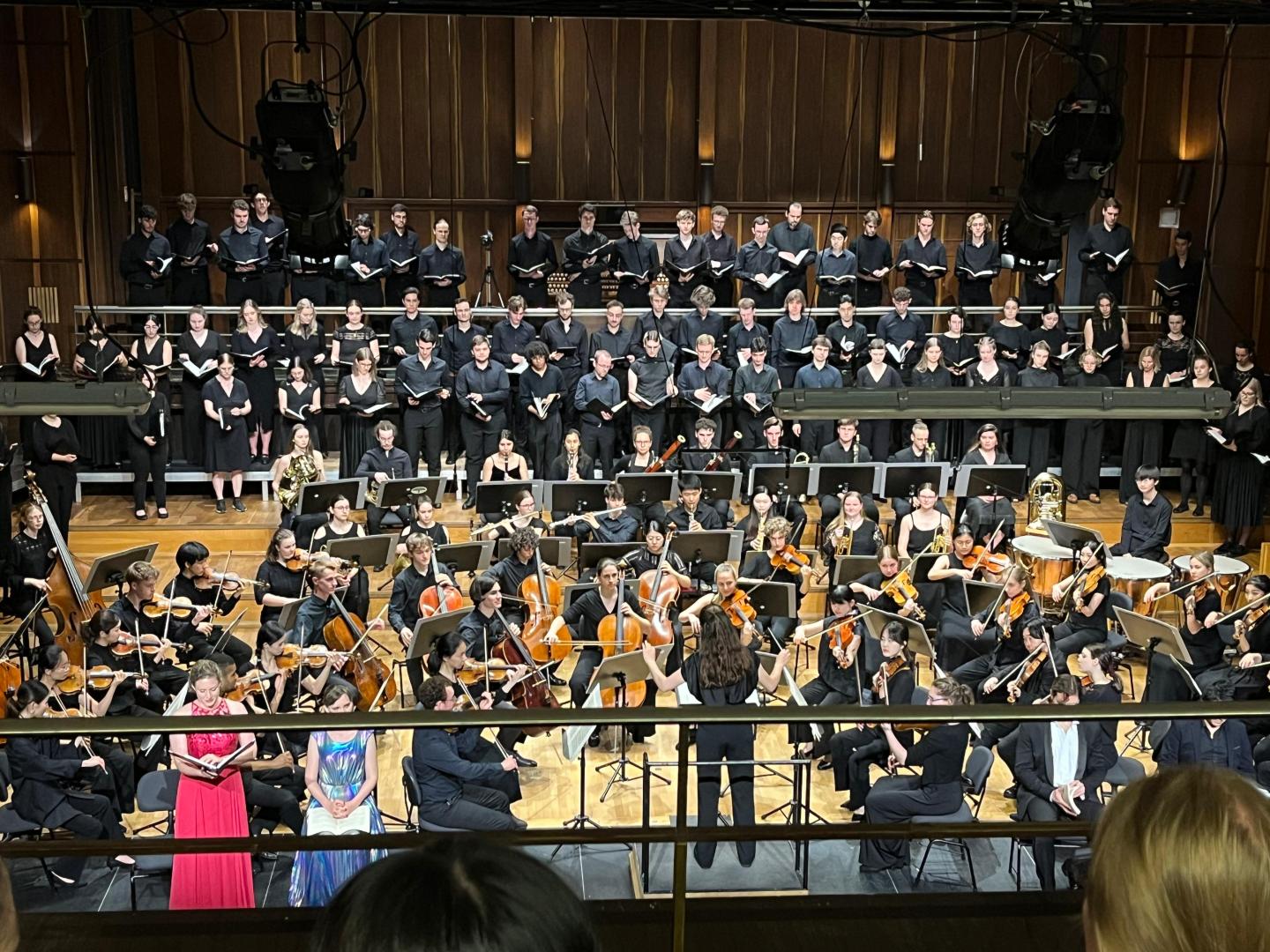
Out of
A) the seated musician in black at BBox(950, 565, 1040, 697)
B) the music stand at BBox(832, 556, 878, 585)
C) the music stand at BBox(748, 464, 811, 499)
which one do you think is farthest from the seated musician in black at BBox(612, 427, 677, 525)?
the seated musician in black at BBox(950, 565, 1040, 697)

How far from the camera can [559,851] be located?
6816 mm

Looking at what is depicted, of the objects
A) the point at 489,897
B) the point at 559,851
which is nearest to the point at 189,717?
the point at 489,897

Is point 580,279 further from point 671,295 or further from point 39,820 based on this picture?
point 39,820

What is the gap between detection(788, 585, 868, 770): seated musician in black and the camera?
7.89m

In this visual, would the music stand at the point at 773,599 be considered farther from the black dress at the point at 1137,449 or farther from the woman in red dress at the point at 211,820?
the black dress at the point at 1137,449

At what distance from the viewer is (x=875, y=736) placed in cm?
730

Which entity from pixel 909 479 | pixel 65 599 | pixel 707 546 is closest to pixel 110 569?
pixel 65 599

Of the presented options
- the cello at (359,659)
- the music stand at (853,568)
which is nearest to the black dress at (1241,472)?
the music stand at (853,568)

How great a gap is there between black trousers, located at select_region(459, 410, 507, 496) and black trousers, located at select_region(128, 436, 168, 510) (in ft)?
7.83

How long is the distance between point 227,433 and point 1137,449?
756cm

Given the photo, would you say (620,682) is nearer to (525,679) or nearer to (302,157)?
(525,679)

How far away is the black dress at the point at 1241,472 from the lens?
1132 cm

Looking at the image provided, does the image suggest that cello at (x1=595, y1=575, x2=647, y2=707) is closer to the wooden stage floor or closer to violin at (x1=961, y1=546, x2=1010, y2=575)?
the wooden stage floor

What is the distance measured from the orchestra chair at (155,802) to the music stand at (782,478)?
17.4 feet
